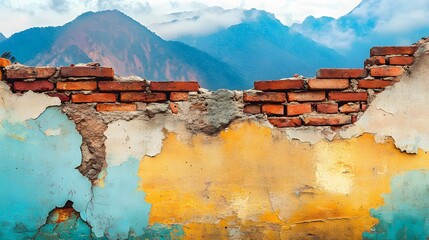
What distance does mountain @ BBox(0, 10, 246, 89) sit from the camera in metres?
15.6

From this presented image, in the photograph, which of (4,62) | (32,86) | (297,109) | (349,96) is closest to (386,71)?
(349,96)

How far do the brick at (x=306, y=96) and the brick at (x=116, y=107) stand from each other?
1017 millimetres

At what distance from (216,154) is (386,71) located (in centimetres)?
124

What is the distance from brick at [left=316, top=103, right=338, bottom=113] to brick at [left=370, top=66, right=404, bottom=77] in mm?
324

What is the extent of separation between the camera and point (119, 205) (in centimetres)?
255

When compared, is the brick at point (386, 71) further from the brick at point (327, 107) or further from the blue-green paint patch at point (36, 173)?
the blue-green paint patch at point (36, 173)

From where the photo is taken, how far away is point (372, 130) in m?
2.64

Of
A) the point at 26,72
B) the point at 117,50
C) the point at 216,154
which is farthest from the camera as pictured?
the point at 117,50

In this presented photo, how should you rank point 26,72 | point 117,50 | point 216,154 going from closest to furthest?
1. point 26,72
2. point 216,154
3. point 117,50

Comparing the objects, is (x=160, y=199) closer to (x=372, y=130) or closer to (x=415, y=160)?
(x=372, y=130)

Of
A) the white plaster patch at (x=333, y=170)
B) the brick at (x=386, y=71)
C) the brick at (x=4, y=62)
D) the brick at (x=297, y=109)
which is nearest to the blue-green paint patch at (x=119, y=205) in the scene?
the brick at (x=4, y=62)

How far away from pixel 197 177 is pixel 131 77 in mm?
774

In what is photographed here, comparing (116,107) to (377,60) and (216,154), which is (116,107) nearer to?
(216,154)

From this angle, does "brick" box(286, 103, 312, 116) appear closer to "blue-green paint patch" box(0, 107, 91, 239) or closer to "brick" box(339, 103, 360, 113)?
"brick" box(339, 103, 360, 113)
